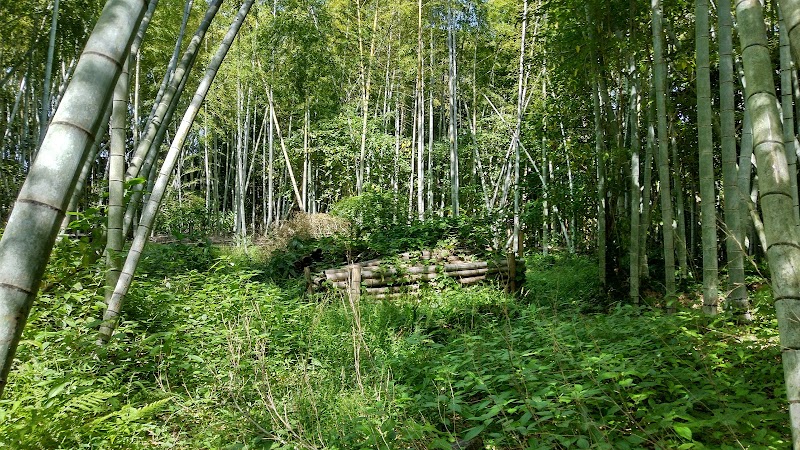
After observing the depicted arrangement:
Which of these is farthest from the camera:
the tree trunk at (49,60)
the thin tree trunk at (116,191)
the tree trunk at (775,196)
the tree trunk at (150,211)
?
the tree trunk at (49,60)

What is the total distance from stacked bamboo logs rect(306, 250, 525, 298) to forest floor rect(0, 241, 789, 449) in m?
2.06

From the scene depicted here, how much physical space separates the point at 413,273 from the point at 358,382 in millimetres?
4778

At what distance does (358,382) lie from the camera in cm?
211

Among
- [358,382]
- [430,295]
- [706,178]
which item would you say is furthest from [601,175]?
[358,382]

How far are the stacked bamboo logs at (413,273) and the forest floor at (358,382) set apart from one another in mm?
2059

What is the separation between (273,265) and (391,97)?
38.1 ft

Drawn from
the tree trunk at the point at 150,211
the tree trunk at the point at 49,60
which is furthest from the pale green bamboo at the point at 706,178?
the tree trunk at the point at 49,60

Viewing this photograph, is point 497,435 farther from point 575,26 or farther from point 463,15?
point 463,15

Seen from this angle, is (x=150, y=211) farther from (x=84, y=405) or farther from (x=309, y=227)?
(x=309, y=227)

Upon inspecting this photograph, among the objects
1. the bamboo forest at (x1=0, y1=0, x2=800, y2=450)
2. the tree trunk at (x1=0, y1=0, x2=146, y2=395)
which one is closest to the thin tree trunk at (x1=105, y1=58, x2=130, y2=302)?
the bamboo forest at (x1=0, y1=0, x2=800, y2=450)

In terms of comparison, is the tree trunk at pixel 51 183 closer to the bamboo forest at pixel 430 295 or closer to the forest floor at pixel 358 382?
the bamboo forest at pixel 430 295

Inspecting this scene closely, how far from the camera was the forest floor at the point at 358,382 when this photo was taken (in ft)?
6.21

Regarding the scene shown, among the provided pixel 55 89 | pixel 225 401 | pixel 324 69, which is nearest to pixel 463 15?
pixel 324 69

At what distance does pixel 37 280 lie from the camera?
2.88 ft
